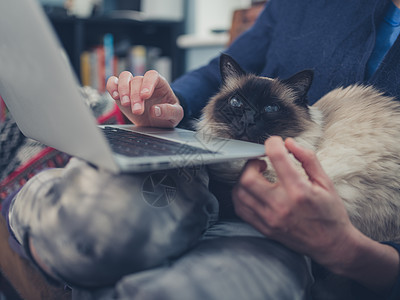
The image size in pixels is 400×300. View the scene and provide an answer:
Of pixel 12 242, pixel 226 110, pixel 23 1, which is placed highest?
pixel 23 1

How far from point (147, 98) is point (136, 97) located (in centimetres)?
5

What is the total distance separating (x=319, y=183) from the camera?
61 centimetres

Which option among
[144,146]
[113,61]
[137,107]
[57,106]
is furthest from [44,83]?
[113,61]

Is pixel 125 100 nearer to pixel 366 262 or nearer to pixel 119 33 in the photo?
pixel 366 262

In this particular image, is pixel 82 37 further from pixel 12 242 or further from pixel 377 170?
pixel 377 170

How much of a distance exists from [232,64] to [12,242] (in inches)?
29.1

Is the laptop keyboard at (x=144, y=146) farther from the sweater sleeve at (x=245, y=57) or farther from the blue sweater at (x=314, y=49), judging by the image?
the sweater sleeve at (x=245, y=57)

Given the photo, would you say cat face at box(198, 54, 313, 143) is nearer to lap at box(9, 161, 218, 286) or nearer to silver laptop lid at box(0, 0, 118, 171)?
lap at box(9, 161, 218, 286)

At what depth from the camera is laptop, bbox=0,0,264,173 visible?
1.61ft

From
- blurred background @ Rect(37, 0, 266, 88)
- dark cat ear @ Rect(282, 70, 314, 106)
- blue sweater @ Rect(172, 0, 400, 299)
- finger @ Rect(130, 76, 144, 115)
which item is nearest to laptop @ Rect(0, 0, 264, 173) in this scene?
finger @ Rect(130, 76, 144, 115)

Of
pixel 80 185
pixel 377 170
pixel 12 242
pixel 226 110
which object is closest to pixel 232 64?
pixel 226 110

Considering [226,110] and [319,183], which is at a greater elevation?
[319,183]

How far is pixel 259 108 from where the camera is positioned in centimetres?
92

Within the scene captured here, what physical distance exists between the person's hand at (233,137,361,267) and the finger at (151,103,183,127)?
342 mm
